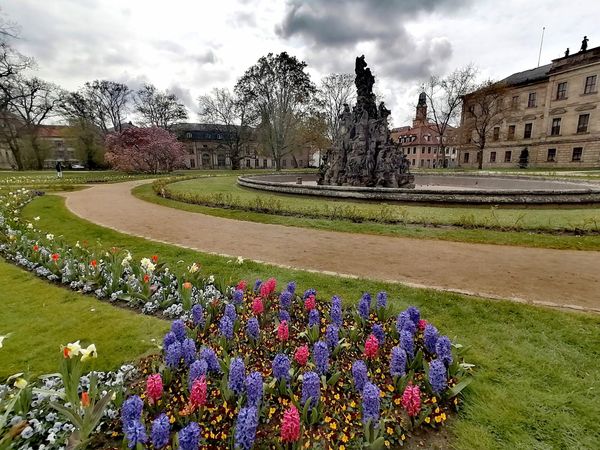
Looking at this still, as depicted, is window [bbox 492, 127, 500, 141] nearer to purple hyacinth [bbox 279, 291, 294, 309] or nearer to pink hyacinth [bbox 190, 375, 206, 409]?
purple hyacinth [bbox 279, 291, 294, 309]

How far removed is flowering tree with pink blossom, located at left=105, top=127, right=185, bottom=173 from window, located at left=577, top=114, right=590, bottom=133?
165ft

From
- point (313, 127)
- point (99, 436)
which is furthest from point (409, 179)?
point (313, 127)

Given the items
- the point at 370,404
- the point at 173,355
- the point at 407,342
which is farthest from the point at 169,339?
the point at 407,342

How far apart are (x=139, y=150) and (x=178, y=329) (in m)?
39.8

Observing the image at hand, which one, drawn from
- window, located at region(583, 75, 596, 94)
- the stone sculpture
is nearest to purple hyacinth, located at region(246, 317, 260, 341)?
the stone sculpture

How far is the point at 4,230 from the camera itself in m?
7.89

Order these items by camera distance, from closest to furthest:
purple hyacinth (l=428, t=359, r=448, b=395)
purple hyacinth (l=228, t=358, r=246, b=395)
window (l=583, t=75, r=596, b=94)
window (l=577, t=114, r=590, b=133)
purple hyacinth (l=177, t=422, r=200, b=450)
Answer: purple hyacinth (l=177, t=422, r=200, b=450)
purple hyacinth (l=228, t=358, r=246, b=395)
purple hyacinth (l=428, t=359, r=448, b=395)
window (l=583, t=75, r=596, b=94)
window (l=577, t=114, r=590, b=133)

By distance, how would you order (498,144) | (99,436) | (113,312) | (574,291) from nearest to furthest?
(99,436) → (113,312) → (574,291) → (498,144)

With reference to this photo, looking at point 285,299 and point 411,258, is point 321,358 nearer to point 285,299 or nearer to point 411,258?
point 285,299

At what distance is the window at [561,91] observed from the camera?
128 feet

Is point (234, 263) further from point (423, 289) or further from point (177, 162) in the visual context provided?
point (177, 162)

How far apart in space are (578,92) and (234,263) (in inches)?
1954

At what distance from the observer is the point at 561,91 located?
3947 centimetres

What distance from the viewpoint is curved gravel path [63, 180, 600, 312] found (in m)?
4.98
